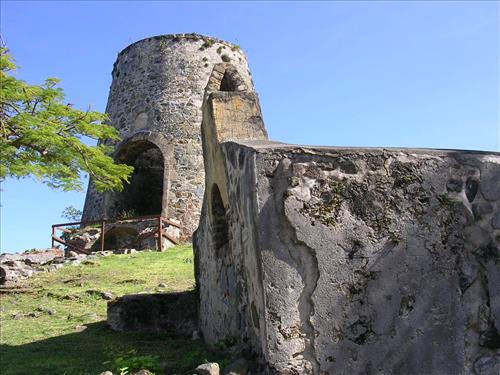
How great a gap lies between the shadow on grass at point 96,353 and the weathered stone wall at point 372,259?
989 mm

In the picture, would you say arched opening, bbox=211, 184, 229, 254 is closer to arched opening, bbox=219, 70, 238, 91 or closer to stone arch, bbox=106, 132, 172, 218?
arched opening, bbox=219, 70, 238, 91

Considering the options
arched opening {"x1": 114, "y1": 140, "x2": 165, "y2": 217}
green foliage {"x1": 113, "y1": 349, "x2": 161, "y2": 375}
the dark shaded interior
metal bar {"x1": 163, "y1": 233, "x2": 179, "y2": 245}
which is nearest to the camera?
green foliage {"x1": 113, "y1": 349, "x2": 161, "y2": 375}

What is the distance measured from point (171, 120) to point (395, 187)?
50.2 ft

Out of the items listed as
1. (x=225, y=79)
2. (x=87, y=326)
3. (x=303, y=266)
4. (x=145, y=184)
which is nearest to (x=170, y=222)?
(x=145, y=184)

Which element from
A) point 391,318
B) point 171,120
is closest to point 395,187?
point 391,318

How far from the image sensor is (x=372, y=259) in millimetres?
3293

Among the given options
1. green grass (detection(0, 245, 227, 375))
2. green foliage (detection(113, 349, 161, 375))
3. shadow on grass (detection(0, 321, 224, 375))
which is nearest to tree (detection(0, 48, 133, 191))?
green grass (detection(0, 245, 227, 375))

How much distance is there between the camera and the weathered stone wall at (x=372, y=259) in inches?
124

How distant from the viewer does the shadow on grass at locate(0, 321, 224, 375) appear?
173 inches

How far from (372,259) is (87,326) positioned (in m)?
4.83

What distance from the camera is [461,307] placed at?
3.30 meters

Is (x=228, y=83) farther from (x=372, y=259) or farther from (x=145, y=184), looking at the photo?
(x=145, y=184)

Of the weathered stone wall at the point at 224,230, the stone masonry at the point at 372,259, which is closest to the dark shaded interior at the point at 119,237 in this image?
the weathered stone wall at the point at 224,230

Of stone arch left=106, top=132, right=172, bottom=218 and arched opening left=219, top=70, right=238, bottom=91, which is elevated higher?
arched opening left=219, top=70, right=238, bottom=91
